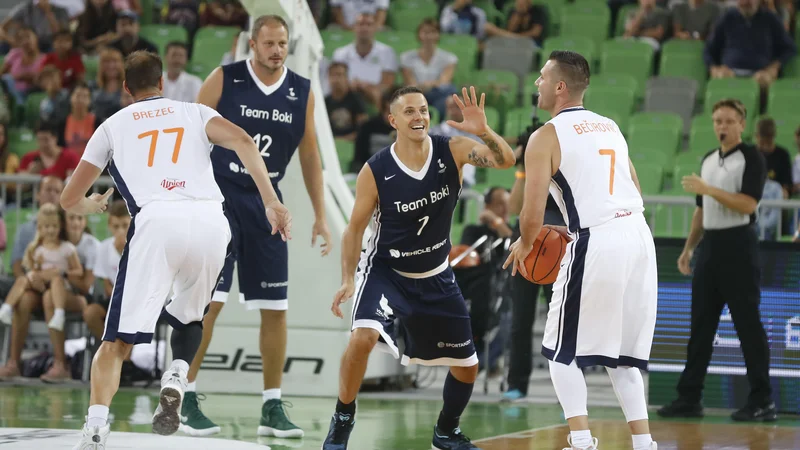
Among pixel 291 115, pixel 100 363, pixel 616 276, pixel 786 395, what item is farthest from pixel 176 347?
pixel 786 395

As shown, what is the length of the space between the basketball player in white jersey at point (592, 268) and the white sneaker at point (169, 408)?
1.83 m

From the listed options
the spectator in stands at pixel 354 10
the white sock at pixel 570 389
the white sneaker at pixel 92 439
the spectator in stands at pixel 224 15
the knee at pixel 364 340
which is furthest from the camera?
the spectator in stands at pixel 224 15

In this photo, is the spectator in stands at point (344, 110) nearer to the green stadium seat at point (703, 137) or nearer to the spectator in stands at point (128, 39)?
the spectator in stands at point (128, 39)

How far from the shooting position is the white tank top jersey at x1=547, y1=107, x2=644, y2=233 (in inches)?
226

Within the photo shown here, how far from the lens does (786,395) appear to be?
9242 millimetres

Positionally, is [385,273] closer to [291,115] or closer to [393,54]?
[291,115]

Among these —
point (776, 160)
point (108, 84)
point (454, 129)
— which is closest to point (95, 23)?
point (108, 84)

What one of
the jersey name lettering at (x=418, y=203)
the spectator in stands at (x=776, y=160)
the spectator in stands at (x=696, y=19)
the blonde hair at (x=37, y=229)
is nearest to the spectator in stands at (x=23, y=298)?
the blonde hair at (x=37, y=229)

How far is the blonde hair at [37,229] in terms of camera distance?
10867mm

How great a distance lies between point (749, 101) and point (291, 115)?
23.9 ft

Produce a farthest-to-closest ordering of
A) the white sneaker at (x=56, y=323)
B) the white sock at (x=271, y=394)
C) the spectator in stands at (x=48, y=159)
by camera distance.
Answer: the spectator in stands at (x=48, y=159)
the white sneaker at (x=56, y=323)
the white sock at (x=271, y=394)

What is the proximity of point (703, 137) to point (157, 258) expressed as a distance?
8.72m

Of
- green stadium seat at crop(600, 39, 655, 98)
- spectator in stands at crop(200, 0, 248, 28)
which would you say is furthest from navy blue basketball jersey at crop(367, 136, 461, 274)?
spectator in stands at crop(200, 0, 248, 28)

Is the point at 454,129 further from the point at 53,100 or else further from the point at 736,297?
the point at 53,100
